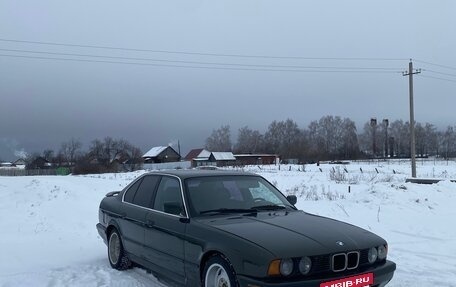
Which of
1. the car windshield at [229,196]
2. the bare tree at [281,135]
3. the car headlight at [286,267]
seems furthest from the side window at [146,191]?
the bare tree at [281,135]

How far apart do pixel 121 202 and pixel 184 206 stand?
2041 millimetres

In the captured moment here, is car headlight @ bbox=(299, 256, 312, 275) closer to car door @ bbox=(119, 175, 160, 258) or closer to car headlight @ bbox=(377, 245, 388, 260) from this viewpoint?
car headlight @ bbox=(377, 245, 388, 260)

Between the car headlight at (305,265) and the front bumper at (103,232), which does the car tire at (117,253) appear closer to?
the front bumper at (103,232)

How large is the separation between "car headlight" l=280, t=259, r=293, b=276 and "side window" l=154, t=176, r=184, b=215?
1.60 meters

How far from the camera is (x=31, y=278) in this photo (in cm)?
648

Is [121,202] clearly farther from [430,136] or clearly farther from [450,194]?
[430,136]

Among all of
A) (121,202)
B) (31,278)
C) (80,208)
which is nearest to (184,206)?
(121,202)

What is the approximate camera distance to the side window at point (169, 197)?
5.54m

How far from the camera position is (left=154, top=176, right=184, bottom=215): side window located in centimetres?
554

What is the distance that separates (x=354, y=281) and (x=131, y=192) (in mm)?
3751

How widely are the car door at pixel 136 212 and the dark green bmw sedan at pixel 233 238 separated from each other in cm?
1

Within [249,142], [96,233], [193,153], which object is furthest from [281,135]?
[96,233]

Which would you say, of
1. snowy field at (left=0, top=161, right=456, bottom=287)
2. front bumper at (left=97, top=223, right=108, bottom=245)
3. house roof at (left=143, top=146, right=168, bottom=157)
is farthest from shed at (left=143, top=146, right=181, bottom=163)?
front bumper at (left=97, top=223, right=108, bottom=245)

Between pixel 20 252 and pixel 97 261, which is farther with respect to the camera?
pixel 20 252
